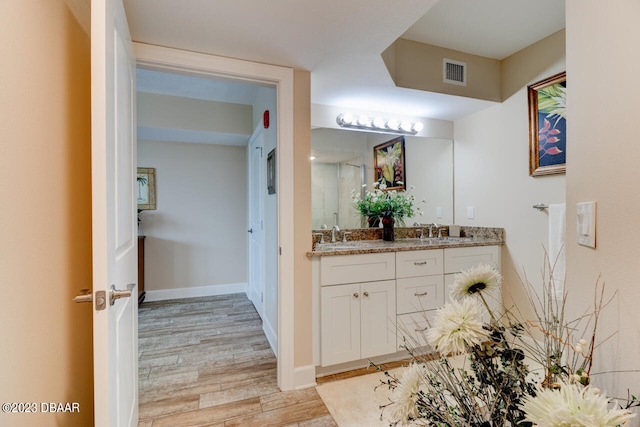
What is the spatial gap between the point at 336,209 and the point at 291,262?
90 cm

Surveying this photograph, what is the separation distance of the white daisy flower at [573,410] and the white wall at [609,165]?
1.24 feet

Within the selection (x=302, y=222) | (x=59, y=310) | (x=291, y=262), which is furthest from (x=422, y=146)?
(x=59, y=310)

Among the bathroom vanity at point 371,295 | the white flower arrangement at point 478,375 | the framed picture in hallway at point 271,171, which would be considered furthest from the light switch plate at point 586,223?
the framed picture in hallway at point 271,171

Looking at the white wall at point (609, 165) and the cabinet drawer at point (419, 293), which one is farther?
the cabinet drawer at point (419, 293)

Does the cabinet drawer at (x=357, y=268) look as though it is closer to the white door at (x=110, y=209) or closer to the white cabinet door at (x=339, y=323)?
the white cabinet door at (x=339, y=323)

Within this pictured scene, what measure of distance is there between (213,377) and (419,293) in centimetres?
164

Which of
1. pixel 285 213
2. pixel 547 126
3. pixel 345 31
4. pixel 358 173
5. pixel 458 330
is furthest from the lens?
pixel 358 173

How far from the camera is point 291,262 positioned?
189 cm

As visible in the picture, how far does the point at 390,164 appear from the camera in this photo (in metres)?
2.86

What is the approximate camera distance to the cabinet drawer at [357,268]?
6.44ft

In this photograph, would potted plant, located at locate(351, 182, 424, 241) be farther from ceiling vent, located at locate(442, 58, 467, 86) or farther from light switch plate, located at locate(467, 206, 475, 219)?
ceiling vent, located at locate(442, 58, 467, 86)

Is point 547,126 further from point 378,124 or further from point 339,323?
point 339,323

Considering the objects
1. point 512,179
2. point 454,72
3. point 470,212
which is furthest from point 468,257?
point 454,72

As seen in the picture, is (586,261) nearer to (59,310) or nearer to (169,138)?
(59,310)
